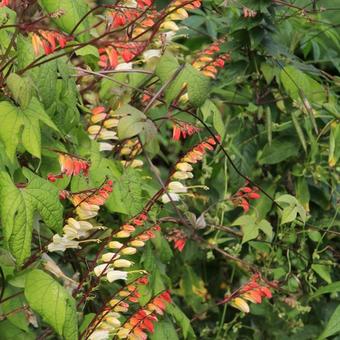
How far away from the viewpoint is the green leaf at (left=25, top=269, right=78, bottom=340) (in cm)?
223

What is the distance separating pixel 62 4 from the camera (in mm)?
2484

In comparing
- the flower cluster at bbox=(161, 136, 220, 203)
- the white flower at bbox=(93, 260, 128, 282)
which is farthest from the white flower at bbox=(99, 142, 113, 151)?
the white flower at bbox=(93, 260, 128, 282)

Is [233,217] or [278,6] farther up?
[278,6]

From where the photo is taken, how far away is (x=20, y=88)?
212cm

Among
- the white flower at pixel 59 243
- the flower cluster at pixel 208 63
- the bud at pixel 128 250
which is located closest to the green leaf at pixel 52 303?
the white flower at pixel 59 243

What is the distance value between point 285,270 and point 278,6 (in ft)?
3.23

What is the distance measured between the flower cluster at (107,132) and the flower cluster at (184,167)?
0.23 metres

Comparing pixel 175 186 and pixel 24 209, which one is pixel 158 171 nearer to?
pixel 175 186

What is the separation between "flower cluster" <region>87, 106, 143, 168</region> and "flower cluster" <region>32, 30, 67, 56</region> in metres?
0.52

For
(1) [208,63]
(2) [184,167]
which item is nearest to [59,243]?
(2) [184,167]

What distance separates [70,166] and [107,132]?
496 mm

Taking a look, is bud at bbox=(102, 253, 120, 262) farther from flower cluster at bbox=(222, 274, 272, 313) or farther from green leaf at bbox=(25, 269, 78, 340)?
flower cluster at bbox=(222, 274, 272, 313)

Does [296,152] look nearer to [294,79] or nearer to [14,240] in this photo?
[294,79]

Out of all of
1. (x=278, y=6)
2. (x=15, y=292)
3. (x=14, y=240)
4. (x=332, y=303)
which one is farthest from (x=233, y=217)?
(x=14, y=240)
